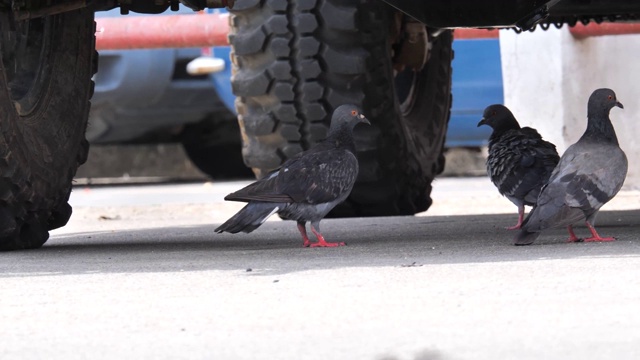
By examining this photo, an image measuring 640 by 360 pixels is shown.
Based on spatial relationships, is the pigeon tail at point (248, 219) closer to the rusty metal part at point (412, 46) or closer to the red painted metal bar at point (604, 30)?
the rusty metal part at point (412, 46)

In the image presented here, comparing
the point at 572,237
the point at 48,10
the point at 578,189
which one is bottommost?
the point at 572,237

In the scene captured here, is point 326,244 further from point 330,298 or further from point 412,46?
point 412,46

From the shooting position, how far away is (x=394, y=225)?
7586mm

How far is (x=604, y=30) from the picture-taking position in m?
11.1

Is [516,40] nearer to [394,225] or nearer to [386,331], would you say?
[394,225]

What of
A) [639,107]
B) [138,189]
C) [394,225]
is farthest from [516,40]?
[394,225]

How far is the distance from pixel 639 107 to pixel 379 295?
26.2ft

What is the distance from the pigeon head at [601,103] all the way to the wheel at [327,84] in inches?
44.1

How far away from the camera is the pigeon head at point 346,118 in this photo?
270 inches

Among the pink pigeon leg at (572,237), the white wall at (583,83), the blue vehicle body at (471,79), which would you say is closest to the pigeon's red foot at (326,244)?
the pink pigeon leg at (572,237)

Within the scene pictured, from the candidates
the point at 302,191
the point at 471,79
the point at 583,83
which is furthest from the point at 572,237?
the point at 471,79

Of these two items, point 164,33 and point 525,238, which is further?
point 164,33

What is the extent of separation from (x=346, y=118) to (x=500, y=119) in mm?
1540

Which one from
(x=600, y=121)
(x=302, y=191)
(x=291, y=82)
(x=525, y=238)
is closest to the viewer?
(x=525, y=238)
